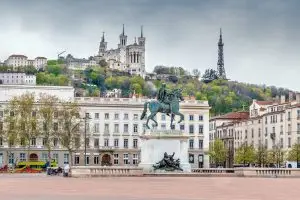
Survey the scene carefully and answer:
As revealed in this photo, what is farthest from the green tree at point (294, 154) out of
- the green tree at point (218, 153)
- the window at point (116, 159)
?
the window at point (116, 159)

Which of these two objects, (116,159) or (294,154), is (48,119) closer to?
(116,159)

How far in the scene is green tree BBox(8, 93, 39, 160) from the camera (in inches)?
4665

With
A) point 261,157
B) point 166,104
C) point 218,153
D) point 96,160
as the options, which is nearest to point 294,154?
point 261,157

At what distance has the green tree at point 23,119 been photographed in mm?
118500

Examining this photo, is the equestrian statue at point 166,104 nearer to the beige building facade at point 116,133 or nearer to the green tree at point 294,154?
the green tree at point 294,154

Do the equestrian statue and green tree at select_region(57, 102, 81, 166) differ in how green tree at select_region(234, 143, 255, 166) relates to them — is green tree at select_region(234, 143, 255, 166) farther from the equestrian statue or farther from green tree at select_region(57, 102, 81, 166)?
the equestrian statue

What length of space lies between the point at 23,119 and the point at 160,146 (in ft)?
Answer: 191

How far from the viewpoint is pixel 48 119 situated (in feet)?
398

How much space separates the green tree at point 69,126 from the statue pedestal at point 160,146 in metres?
56.5

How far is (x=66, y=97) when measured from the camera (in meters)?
138

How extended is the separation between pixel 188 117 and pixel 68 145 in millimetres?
28283

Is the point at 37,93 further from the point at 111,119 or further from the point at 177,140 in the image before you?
the point at 177,140

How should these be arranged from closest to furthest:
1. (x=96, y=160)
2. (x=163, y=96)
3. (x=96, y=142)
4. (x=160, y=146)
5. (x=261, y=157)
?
(x=160, y=146)
(x=163, y=96)
(x=261, y=157)
(x=96, y=142)
(x=96, y=160)

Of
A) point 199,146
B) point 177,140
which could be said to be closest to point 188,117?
point 199,146
